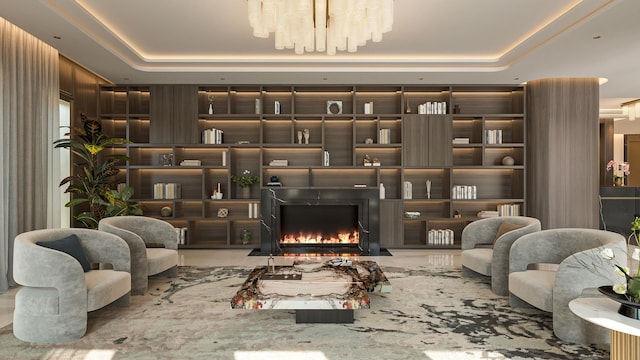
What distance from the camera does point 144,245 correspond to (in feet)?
13.9

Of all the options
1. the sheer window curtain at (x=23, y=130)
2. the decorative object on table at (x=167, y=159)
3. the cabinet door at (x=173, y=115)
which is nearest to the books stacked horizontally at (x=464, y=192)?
the cabinet door at (x=173, y=115)

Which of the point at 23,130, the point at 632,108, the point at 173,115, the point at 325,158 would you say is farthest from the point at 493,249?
the point at 632,108

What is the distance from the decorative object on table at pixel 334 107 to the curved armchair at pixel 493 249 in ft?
10.1

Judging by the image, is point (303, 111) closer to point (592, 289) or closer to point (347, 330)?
point (347, 330)

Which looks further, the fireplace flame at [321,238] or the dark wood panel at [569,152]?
the fireplace flame at [321,238]

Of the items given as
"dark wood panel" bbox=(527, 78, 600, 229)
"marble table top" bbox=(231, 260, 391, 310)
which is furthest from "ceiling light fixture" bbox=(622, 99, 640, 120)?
"marble table top" bbox=(231, 260, 391, 310)

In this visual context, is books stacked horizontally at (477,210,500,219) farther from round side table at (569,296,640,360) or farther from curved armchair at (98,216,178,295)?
curved armchair at (98,216,178,295)

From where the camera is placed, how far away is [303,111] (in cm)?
732

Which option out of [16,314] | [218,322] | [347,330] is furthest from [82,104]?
[347,330]

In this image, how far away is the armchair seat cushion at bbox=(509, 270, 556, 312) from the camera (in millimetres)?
3301

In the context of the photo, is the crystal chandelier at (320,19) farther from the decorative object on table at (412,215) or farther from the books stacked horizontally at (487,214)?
the books stacked horizontally at (487,214)

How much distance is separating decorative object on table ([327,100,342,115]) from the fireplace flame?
7.01ft

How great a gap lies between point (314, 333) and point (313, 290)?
0.34 metres

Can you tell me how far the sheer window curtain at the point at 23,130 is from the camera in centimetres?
445
